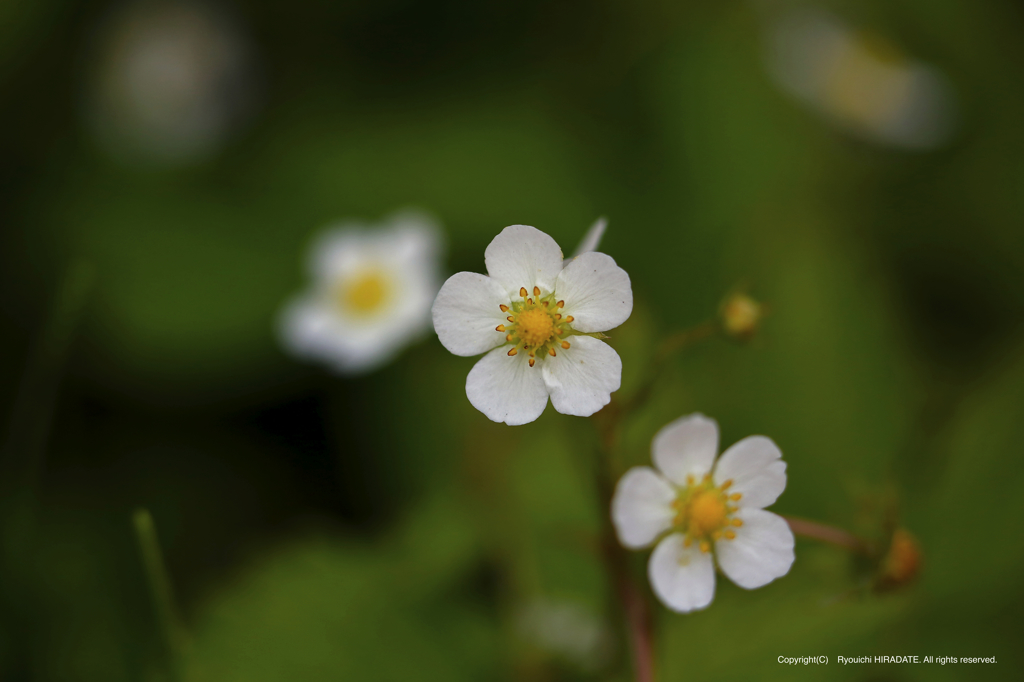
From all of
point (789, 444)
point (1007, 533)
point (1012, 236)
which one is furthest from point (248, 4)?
point (1007, 533)

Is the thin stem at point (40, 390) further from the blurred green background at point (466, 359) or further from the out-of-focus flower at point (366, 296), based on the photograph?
the out-of-focus flower at point (366, 296)

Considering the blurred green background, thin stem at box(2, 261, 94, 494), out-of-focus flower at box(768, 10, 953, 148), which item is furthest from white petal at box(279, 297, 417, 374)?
out-of-focus flower at box(768, 10, 953, 148)

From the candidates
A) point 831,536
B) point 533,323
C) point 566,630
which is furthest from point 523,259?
point 566,630

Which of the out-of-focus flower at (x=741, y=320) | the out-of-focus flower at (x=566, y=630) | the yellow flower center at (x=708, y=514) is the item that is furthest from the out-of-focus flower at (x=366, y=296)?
the yellow flower center at (x=708, y=514)

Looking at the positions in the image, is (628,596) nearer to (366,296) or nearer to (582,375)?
(582,375)

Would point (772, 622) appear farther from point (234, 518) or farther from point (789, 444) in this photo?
point (234, 518)
